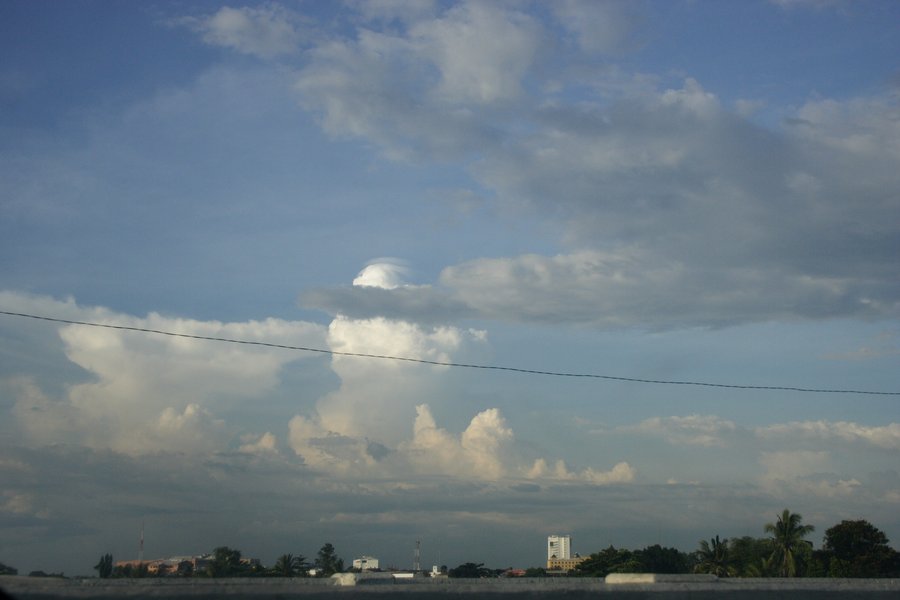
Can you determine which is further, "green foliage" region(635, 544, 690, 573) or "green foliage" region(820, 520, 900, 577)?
"green foliage" region(635, 544, 690, 573)

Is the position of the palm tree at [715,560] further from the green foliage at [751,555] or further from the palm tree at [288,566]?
the palm tree at [288,566]

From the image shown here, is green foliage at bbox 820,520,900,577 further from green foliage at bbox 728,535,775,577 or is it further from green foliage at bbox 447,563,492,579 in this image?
green foliage at bbox 447,563,492,579

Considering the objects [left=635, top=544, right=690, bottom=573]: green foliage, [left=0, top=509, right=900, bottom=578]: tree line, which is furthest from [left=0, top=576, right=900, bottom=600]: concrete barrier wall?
[left=635, top=544, right=690, bottom=573]: green foliage

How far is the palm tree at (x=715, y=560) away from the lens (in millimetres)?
99312

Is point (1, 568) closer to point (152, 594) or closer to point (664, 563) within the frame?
point (152, 594)

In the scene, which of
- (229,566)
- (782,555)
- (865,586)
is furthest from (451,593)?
(229,566)

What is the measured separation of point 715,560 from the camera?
329 ft

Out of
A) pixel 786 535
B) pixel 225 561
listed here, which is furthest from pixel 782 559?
pixel 225 561

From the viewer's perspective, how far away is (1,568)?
4034 cm

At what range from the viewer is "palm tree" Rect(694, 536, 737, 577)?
99.3 m

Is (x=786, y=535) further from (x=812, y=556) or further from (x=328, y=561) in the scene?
(x=328, y=561)

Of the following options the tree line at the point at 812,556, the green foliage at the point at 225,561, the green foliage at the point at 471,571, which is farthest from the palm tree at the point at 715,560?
the green foliage at the point at 225,561

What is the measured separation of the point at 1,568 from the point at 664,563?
99.9 m

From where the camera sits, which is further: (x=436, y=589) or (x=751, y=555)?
(x=751, y=555)
